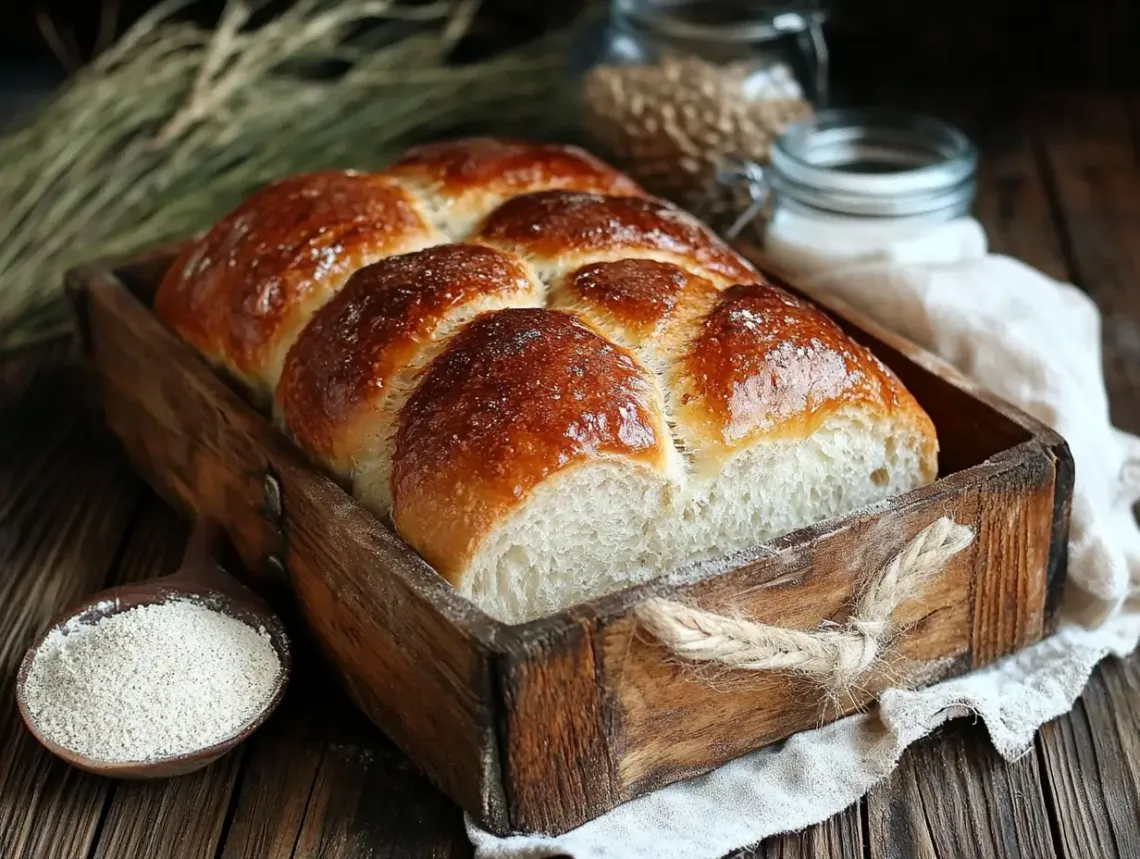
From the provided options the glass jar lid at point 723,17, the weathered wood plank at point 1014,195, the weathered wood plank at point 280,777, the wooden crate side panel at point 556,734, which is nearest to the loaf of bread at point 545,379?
the wooden crate side panel at point 556,734

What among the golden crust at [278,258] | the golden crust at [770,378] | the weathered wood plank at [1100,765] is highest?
the golden crust at [278,258]

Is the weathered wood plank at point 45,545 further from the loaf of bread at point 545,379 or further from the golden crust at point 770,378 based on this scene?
the golden crust at point 770,378

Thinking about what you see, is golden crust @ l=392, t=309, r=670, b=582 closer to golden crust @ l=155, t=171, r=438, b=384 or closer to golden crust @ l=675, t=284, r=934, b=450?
golden crust @ l=675, t=284, r=934, b=450

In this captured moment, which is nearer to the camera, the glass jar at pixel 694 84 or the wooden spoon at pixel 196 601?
the wooden spoon at pixel 196 601

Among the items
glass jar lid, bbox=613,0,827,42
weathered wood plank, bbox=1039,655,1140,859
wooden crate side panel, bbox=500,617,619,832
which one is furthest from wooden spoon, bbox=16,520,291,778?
glass jar lid, bbox=613,0,827,42

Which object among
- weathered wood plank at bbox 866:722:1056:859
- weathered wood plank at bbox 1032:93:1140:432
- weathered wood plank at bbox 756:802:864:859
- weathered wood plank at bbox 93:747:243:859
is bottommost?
weathered wood plank at bbox 1032:93:1140:432

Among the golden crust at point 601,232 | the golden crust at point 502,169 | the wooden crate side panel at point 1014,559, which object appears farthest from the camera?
the golden crust at point 502,169

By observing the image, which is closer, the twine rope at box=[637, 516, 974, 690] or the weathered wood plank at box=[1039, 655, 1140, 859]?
the twine rope at box=[637, 516, 974, 690]

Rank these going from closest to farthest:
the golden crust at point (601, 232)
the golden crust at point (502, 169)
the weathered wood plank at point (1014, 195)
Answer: the golden crust at point (601, 232) < the golden crust at point (502, 169) < the weathered wood plank at point (1014, 195)
